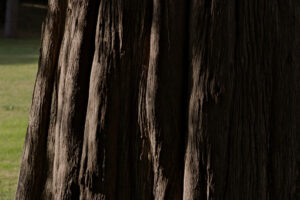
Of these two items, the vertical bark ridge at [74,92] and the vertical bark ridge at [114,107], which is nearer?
the vertical bark ridge at [114,107]

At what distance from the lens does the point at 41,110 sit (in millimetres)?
3244

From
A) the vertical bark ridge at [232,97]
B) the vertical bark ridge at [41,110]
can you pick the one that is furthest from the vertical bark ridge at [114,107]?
the vertical bark ridge at [41,110]

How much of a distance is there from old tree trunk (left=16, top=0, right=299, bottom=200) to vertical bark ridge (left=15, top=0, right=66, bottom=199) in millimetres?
239

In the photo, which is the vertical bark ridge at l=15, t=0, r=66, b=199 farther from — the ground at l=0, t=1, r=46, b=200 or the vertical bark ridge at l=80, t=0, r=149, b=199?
the ground at l=0, t=1, r=46, b=200

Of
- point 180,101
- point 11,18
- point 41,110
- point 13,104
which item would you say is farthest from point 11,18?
point 180,101

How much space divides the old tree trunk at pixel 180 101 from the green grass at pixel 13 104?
12.0 feet

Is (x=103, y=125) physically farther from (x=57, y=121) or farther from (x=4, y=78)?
(x=4, y=78)

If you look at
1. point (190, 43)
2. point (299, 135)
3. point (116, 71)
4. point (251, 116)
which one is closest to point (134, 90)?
point (116, 71)

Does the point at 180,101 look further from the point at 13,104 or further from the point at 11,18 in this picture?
the point at 11,18

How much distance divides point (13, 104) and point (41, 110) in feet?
28.7

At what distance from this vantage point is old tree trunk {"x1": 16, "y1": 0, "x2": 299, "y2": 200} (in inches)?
105

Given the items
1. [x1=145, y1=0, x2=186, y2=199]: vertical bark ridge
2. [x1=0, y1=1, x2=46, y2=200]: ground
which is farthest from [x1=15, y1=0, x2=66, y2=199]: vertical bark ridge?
[x1=0, y1=1, x2=46, y2=200]: ground

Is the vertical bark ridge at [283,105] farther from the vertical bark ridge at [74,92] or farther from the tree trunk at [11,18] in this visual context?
the tree trunk at [11,18]

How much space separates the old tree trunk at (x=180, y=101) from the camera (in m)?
2.66
